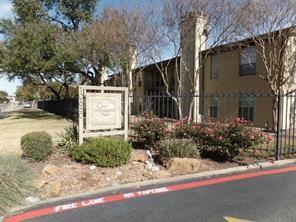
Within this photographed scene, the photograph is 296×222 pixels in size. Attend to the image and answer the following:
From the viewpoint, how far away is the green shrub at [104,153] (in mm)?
7449

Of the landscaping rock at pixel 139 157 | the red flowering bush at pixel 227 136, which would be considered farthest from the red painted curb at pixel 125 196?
the landscaping rock at pixel 139 157

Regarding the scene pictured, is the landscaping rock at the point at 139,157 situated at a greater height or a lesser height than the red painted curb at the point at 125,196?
greater

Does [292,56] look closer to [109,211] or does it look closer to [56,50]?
[109,211]

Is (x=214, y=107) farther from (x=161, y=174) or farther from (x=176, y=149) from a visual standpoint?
(x=161, y=174)

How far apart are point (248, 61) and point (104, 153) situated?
13534 mm

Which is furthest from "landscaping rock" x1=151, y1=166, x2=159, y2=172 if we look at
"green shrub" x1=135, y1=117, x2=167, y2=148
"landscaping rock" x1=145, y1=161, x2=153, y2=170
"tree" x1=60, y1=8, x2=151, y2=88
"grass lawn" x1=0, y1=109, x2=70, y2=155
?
"tree" x1=60, y1=8, x2=151, y2=88

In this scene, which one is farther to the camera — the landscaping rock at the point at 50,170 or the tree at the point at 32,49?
the tree at the point at 32,49

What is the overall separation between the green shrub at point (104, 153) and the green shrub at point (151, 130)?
5.39 ft

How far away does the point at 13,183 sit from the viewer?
5.73 metres

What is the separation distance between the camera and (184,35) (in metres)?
17.0

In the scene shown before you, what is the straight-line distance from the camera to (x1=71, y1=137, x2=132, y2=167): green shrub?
7449 millimetres

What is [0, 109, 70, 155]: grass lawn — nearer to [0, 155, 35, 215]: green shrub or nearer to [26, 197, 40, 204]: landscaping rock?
A: [0, 155, 35, 215]: green shrub

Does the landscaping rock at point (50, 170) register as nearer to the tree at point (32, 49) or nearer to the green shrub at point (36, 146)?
the green shrub at point (36, 146)

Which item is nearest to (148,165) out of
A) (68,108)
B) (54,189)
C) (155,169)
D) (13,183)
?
(155,169)
